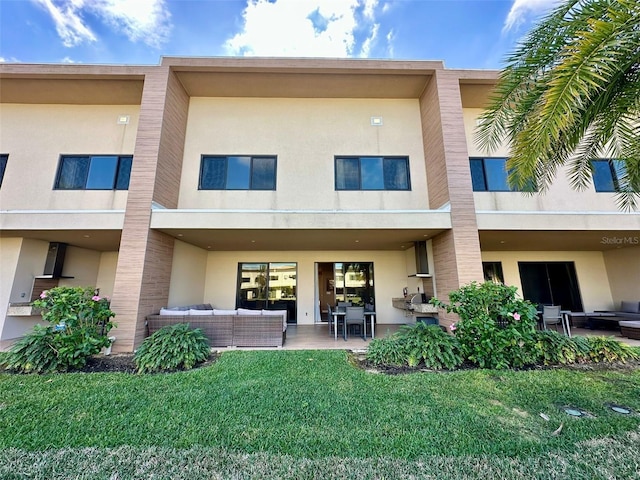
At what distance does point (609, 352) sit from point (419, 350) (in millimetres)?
3998

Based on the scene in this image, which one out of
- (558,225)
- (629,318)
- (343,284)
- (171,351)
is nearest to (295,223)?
Answer: (171,351)

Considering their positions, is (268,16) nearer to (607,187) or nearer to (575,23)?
(575,23)

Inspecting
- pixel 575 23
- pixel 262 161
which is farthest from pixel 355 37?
pixel 575 23

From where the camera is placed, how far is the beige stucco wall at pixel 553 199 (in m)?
8.22

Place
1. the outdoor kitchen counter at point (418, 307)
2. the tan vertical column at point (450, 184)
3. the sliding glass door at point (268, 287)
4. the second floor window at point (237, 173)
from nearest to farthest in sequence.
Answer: the tan vertical column at point (450, 184)
the outdoor kitchen counter at point (418, 307)
the second floor window at point (237, 173)
the sliding glass door at point (268, 287)

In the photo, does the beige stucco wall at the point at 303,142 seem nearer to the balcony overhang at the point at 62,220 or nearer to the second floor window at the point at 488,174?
the second floor window at the point at 488,174

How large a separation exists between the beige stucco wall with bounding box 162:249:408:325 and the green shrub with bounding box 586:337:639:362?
534 centimetres

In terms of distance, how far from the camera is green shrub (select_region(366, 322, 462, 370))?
204 inches

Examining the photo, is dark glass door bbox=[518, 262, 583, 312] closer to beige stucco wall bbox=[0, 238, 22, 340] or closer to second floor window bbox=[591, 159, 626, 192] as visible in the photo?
second floor window bbox=[591, 159, 626, 192]

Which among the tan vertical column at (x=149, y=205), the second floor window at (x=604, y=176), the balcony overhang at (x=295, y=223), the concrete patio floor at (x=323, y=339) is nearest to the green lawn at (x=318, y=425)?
the tan vertical column at (x=149, y=205)

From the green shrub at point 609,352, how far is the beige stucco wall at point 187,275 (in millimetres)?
10503

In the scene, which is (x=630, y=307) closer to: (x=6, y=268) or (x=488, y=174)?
(x=488, y=174)

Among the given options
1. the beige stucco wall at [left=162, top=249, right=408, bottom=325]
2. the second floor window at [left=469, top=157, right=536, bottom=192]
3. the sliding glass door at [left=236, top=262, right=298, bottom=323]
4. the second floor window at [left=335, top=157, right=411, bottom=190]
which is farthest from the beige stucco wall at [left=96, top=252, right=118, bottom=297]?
the second floor window at [left=469, top=157, right=536, bottom=192]

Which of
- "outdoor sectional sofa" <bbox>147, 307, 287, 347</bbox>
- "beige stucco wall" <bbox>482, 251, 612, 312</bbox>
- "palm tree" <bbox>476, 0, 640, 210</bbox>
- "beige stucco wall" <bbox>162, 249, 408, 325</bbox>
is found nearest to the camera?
"palm tree" <bbox>476, 0, 640, 210</bbox>
